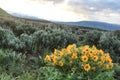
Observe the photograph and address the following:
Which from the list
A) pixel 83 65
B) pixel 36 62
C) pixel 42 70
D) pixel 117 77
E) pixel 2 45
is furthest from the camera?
pixel 2 45

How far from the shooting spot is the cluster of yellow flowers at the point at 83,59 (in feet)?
24.8

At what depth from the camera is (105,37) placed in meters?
14.1

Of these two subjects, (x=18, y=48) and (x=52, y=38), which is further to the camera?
(x=52, y=38)

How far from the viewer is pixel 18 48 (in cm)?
1174

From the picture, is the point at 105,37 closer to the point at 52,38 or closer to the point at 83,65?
the point at 52,38

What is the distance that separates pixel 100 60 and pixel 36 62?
302 cm

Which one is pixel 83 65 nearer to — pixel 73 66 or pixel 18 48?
pixel 73 66

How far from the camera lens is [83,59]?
297 inches

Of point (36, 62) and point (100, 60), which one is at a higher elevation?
point (100, 60)

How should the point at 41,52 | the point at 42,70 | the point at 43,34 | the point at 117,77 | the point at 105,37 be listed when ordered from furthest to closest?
the point at 105,37, the point at 43,34, the point at 41,52, the point at 117,77, the point at 42,70

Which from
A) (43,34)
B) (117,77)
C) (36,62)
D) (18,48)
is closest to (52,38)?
(43,34)

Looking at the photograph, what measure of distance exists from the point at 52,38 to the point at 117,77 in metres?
4.20

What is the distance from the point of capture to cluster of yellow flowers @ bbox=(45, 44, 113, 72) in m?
7.57

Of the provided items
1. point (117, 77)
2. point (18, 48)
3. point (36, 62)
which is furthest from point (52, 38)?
point (117, 77)
